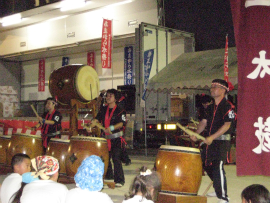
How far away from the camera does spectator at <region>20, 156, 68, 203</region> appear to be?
2025mm

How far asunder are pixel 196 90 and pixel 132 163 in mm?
2759

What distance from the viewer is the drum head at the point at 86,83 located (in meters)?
5.30

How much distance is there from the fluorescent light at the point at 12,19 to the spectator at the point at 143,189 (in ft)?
39.9

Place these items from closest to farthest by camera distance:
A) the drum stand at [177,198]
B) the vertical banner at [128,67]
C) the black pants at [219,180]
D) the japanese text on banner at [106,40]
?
the drum stand at [177,198]
the black pants at [219,180]
the japanese text on banner at [106,40]
the vertical banner at [128,67]

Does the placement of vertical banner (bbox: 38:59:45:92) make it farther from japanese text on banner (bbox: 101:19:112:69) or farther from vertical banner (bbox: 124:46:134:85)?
japanese text on banner (bbox: 101:19:112:69)

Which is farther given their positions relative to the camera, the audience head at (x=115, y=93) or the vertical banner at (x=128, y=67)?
the vertical banner at (x=128, y=67)

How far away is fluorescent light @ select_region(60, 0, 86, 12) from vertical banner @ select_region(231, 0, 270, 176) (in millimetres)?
9661

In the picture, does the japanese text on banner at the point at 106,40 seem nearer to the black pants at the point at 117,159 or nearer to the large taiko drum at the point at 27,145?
the large taiko drum at the point at 27,145

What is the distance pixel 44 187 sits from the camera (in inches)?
82.8

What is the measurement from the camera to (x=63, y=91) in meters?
5.38

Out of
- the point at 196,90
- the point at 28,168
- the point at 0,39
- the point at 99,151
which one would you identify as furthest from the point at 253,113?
the point at 0,39

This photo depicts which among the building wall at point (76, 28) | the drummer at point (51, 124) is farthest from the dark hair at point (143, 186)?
the building wall at point (76, 28)

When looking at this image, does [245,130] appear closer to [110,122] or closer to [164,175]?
[164,175]

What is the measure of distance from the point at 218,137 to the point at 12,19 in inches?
467
